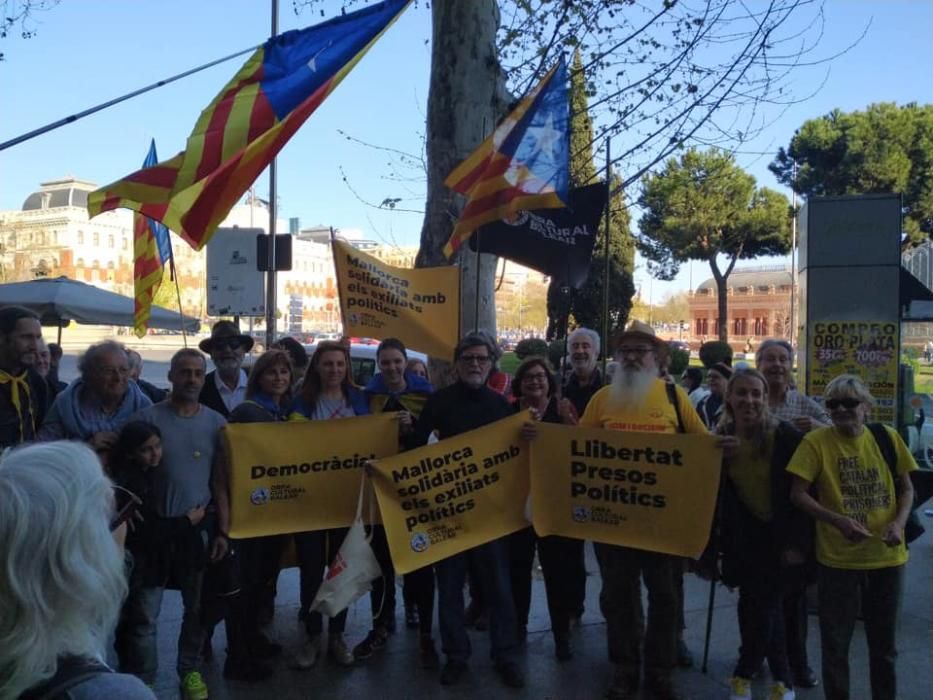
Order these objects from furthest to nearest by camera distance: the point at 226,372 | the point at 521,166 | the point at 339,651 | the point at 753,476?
the point at 521,166 → the point at 226,372 → the point at 339,651 → the point at 753,476

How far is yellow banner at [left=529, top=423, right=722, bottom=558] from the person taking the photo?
4750mm

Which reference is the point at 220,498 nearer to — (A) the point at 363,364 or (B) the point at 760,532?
(B) the point at 760,532

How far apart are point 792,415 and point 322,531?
9.55 ft

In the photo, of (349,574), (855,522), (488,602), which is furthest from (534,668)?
(855,522)

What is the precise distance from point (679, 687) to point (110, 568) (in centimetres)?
404

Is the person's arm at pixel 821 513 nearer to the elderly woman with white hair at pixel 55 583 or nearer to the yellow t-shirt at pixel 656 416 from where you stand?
the yellow t-shirt at pixel 656 416

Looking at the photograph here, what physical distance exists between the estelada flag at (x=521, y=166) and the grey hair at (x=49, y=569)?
16.3 feet

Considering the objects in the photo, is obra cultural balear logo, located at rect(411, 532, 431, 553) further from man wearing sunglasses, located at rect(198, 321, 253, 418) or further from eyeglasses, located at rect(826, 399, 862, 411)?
eyeglasses, located at rect(826, 399, 862, 411)

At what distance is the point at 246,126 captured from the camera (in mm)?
6102

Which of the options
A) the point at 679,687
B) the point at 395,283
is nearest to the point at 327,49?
the point at 395,283

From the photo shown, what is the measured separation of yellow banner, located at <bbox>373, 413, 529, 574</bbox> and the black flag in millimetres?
1691

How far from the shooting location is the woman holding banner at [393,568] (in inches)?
210

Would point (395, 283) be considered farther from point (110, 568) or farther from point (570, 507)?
point (110, 568)

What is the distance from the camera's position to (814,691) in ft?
15.7
